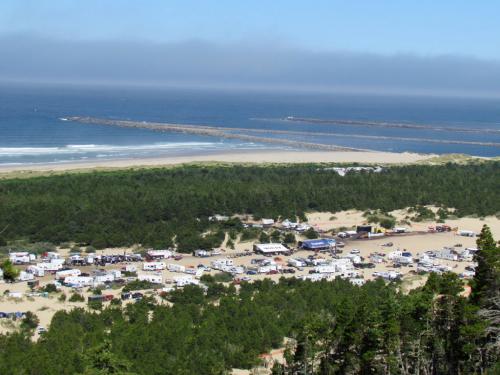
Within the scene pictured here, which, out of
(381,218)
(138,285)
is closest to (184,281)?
(138,285)

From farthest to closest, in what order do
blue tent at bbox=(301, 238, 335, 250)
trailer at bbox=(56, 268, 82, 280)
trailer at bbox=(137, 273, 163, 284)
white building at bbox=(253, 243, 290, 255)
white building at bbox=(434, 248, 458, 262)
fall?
blue tent at bbox=(301, 238, 335, 250)
white building at bbox=(253, 243, 290, 255)
white building at bbox=(434, 248, 458, 262)
trailer at bbox=(56, 268, 82, 280)
trailer at bbox=(137, 273, 163, 284)

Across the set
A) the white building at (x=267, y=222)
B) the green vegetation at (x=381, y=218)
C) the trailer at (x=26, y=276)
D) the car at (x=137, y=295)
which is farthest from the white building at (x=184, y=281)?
the green vegetation at (x=381, y=218)

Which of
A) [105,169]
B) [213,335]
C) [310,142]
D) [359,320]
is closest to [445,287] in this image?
[359,320]

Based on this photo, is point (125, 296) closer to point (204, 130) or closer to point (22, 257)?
point (22, 257)

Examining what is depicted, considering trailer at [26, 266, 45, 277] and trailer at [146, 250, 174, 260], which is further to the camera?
trailer at [146, 250, 174, 260]

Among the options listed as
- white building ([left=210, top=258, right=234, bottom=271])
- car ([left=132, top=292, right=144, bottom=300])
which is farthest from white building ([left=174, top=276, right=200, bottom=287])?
white building ([left=210, top=258, right=234, bottom=271])

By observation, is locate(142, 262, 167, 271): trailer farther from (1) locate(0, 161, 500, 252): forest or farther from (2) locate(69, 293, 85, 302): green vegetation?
Answer: (2) locate(69, 293, 85, 302): green vegetation
